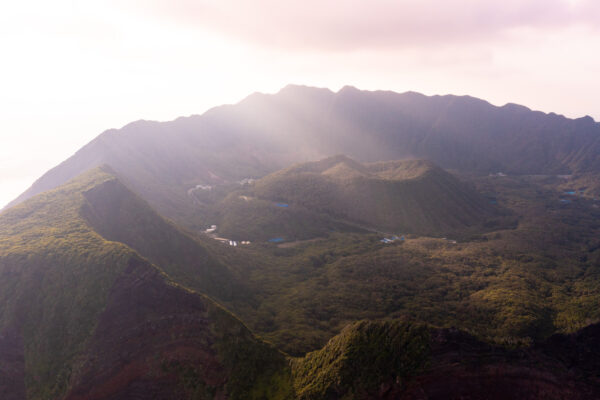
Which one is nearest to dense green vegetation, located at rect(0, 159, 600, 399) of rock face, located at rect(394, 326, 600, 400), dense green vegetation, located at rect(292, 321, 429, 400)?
dense green vegetation, located at rect(292, 321, 429, 400)

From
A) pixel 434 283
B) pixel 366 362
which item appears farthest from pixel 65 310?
pixel 434 283

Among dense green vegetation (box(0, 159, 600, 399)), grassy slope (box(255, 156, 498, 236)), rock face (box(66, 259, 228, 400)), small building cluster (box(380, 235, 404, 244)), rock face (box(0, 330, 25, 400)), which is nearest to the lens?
rock face (box(66, 259, 228, 400))

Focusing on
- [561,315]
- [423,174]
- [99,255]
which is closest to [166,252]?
[99,255]

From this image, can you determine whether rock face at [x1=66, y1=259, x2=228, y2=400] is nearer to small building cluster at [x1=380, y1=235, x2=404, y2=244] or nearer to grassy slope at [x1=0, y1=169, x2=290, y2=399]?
grassy slope at [x1=0, y1=169, x2=290, y2=399]

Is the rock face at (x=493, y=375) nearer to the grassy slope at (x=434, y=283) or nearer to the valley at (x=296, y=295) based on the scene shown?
the valley at (x=296, y=295)

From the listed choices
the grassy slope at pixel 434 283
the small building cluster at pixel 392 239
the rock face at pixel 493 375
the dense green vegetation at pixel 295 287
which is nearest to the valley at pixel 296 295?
the rock face at pixel 493 375

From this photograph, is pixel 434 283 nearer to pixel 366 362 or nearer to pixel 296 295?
pixel 296 295

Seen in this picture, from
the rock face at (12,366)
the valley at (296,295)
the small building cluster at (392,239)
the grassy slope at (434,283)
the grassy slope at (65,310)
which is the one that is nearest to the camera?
the valley at (296,295)

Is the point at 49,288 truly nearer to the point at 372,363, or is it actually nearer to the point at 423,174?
the point at 372,363
